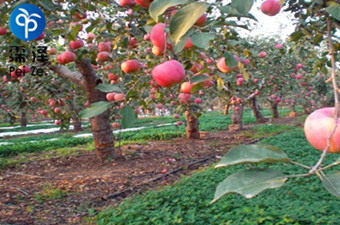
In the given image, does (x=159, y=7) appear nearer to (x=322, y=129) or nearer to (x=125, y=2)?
(x=322, y=129)

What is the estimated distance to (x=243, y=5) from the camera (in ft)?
2.17

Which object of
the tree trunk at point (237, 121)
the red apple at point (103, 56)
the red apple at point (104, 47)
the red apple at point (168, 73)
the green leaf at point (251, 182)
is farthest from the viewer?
the tree trunk at point (237, 121)

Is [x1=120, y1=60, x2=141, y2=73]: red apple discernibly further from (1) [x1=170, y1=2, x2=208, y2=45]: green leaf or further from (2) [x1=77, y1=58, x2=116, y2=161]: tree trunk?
(2) [x1=77, y1=58, x2=116, y2=161]: tree trunk

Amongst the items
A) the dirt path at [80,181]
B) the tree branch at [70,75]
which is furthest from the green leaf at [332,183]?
the tree branch at [70,75]

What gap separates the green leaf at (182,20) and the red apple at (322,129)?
327mm

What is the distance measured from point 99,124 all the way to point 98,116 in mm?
123

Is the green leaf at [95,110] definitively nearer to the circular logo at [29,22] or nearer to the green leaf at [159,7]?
the green leaf at [159,7]

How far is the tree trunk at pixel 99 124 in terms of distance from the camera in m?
4.89

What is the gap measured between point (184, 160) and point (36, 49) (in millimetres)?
2919

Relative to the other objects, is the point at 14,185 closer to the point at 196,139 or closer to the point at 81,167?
the point at 81,167

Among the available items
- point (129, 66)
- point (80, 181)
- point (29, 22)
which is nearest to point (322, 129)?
point (129, 66)

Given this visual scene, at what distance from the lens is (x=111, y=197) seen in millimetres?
3527

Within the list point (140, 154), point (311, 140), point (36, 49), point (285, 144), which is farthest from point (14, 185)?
point (285, 144)

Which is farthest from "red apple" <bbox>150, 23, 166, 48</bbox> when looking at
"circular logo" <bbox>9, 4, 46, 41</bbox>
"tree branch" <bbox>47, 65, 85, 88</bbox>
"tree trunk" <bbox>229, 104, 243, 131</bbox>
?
"tree trunk" <bbox>229, 104, 243, 131</bbox>
